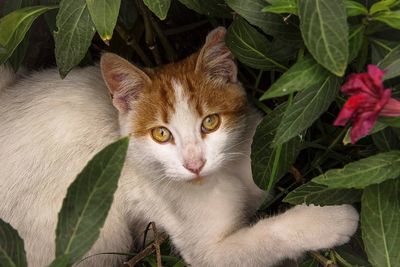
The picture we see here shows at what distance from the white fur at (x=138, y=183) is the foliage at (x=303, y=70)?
10 centimetres

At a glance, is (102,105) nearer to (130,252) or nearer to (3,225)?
(130,252)

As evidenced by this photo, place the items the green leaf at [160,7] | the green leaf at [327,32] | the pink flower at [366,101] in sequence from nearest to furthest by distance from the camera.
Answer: the pink flower at [366,101] → the green leaf at [327,32] → the green leaf at [160,7]

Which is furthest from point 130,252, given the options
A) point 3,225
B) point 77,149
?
point 3,225

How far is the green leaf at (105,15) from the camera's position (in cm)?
125

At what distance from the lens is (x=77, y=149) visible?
1524mm

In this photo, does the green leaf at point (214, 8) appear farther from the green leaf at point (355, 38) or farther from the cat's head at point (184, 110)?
the green leaf at point (355, 38)

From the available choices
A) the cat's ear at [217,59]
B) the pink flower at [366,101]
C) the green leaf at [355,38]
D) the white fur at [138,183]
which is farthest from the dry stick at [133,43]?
the pink flower at [366,101]

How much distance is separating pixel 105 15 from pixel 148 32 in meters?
0.42

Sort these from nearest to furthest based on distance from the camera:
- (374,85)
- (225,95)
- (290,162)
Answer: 1. (374,85)
2. (290,162)
3. (225,95)

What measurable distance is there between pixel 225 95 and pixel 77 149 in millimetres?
380

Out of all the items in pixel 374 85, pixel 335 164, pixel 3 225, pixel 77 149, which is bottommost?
pixel 335 164

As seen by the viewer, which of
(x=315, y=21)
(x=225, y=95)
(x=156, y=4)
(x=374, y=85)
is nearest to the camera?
(x=374, y=85)

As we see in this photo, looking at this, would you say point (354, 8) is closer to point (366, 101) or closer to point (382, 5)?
point (382, 5)

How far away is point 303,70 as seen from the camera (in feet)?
3.67
